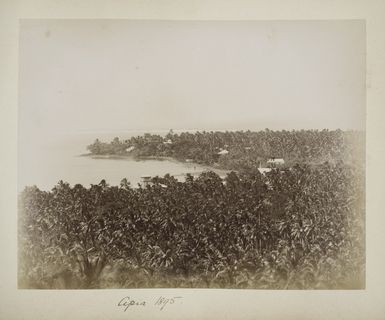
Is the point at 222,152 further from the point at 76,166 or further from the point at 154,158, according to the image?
the point at 76,166

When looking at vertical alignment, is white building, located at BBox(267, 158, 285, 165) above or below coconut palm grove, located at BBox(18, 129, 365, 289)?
above

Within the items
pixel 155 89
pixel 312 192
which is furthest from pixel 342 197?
pixel 155 89

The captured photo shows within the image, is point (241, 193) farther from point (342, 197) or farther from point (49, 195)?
point (49, 195)

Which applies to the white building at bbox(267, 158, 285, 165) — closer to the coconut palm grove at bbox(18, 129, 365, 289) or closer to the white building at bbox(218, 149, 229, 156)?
the coconut palm grove at bbox(18, 129, 365, 289)

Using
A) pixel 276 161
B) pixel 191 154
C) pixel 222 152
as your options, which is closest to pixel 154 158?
pixel 191 154

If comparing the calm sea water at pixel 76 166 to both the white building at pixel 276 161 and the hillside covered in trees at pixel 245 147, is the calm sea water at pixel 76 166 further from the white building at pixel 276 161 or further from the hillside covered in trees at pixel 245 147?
the white building at pixel 276 161

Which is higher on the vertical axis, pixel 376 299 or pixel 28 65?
pixel 28 65
